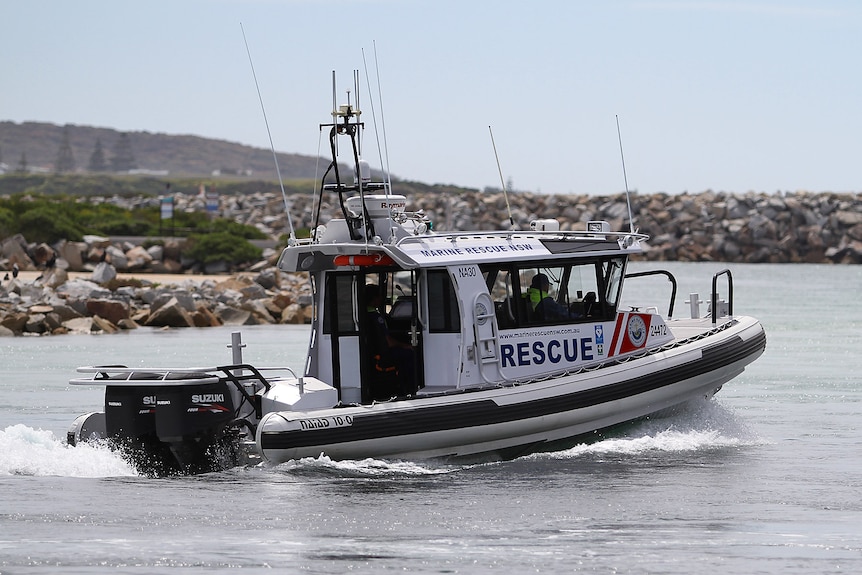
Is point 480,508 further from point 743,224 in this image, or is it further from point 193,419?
point 743,224

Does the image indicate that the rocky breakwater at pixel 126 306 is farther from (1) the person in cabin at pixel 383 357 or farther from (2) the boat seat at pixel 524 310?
(2) the boat seat at pixel 524 310

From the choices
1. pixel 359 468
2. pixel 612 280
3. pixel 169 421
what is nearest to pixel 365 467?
pixel 359 468

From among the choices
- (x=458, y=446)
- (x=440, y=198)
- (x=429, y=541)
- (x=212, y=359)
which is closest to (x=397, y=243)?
(x=458, y=446)

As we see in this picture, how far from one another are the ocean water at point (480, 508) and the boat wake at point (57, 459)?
2 cm

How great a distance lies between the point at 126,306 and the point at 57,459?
1822cm

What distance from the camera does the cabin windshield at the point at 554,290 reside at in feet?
44.1

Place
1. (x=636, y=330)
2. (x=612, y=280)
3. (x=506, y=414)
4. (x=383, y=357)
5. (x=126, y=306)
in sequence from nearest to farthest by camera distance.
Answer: (x=506, y=414) → (x=383, y=357) → (x=612, y=280) → (x=636, y=330) → (x=126, y=306)

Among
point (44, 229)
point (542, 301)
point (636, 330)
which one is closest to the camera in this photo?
point (542, 301)

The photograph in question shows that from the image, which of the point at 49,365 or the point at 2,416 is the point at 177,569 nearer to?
the point at 2,416

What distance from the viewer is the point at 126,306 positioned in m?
30.7

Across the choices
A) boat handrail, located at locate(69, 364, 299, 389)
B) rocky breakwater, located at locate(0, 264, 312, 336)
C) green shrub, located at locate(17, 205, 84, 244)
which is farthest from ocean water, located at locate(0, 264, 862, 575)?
green shrub, located at locate(17, 205, 84, 244)

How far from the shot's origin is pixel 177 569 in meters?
9.35

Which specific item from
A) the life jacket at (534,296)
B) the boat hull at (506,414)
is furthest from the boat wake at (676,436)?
the life jacket at (534,296)

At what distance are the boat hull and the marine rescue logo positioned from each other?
166 millimetres
